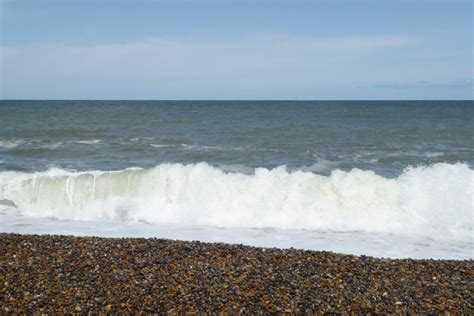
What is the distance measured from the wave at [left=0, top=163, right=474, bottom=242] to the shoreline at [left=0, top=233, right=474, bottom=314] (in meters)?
3.91

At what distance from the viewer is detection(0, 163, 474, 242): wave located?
35.9 ft

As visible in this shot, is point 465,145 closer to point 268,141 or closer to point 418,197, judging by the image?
point 268,141

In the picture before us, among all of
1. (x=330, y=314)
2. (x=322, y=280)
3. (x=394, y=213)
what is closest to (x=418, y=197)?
(x=394, y=213)

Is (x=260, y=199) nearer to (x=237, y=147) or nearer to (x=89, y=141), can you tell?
(x=237, y=147)

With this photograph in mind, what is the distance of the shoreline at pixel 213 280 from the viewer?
204 inches

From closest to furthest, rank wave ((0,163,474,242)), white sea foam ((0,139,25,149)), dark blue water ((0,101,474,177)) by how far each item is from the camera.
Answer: wave ((0,163,474,242)) → dark blue water ((0,101,474,177)) → white sea foam ((0,139,25,149))

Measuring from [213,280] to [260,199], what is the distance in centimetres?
628

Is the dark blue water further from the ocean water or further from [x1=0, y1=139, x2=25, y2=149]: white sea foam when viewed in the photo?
the ocean water

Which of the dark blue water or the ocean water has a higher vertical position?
the dark blue water

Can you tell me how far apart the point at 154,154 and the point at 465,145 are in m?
14.8

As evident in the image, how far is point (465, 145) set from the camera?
24.0 metres

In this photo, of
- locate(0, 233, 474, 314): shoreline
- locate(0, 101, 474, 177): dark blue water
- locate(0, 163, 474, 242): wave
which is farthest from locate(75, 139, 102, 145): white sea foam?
locate(0, 233, 474, 314): shoreline

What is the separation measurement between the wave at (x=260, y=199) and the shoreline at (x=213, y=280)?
3.91 meters

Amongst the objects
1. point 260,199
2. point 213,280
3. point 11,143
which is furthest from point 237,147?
point 213,280
